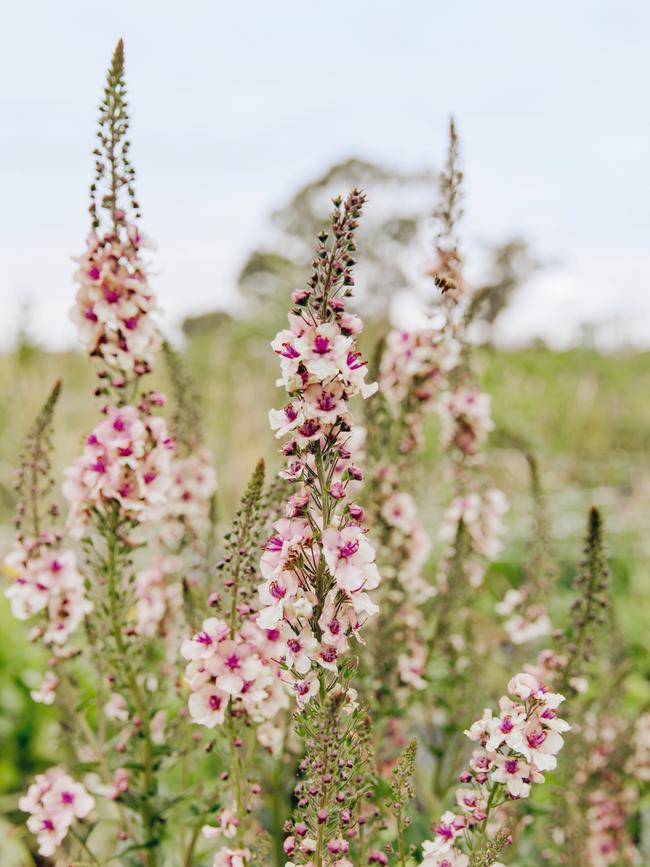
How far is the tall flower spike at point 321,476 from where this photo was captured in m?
1.40

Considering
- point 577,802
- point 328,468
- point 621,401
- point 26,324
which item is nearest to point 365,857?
point 328,468

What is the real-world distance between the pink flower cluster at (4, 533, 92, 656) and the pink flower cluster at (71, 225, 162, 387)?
0.55 m

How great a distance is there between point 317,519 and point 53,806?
3.82 feet

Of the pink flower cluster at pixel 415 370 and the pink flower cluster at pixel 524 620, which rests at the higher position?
the pink flower cluster at pixel 415 370

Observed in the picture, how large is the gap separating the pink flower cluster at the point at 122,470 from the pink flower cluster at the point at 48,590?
0.68ft

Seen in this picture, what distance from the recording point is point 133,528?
2143 mm

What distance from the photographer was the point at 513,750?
1.52m

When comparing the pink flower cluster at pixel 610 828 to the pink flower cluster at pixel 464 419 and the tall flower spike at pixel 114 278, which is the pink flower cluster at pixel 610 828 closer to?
the pink flower cluster at pixel 464 419

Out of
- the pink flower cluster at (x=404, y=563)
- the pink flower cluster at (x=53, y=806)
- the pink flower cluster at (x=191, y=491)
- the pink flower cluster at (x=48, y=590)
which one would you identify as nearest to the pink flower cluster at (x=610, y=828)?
the pink flower cluster at (x=404, y=563)

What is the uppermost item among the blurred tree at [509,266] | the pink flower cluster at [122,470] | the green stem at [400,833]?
the blurred tree at [509,266]

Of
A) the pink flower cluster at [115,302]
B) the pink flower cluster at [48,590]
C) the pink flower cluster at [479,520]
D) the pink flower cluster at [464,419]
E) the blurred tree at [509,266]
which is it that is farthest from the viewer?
the blurred tree at [509,266]

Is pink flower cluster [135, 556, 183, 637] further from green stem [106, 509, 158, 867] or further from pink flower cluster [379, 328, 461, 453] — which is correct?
pink flower cluster [379, 328, 461, 453]

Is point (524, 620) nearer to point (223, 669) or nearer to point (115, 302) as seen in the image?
point (223, 669)

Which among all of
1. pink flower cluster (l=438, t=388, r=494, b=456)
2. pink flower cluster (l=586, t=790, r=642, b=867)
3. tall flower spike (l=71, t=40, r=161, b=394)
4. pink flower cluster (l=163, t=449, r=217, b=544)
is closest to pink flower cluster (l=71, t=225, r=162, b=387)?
tall flower spike (l=71, t=40, r=161, b=394)
